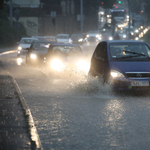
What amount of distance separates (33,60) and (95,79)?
1062cm

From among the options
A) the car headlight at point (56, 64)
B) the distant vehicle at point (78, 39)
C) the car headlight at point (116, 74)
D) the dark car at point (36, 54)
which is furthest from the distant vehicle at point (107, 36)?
the car headlight at point (116, 74)

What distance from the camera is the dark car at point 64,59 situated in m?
17.1

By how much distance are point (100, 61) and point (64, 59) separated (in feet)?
15.9

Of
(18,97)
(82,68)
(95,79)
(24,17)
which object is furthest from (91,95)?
(24,17)

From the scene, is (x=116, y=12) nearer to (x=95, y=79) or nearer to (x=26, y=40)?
(x=26, y=40)

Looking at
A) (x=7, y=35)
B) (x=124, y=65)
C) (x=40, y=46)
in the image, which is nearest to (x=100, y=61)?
(x=124, y=65)

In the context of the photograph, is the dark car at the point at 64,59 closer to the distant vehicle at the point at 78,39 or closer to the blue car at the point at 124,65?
the blue car at the point at 124,65

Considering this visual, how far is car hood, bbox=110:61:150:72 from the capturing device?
445 inches

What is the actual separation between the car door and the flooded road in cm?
31

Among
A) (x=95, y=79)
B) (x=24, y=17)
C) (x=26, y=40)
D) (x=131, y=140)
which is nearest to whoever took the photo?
(x=131, y=140)

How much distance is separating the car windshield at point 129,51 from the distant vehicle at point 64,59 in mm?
4659

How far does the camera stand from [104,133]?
22.4 ft

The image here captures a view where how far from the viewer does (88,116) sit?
27.4ft

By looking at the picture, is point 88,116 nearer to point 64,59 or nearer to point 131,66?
point 131,66
